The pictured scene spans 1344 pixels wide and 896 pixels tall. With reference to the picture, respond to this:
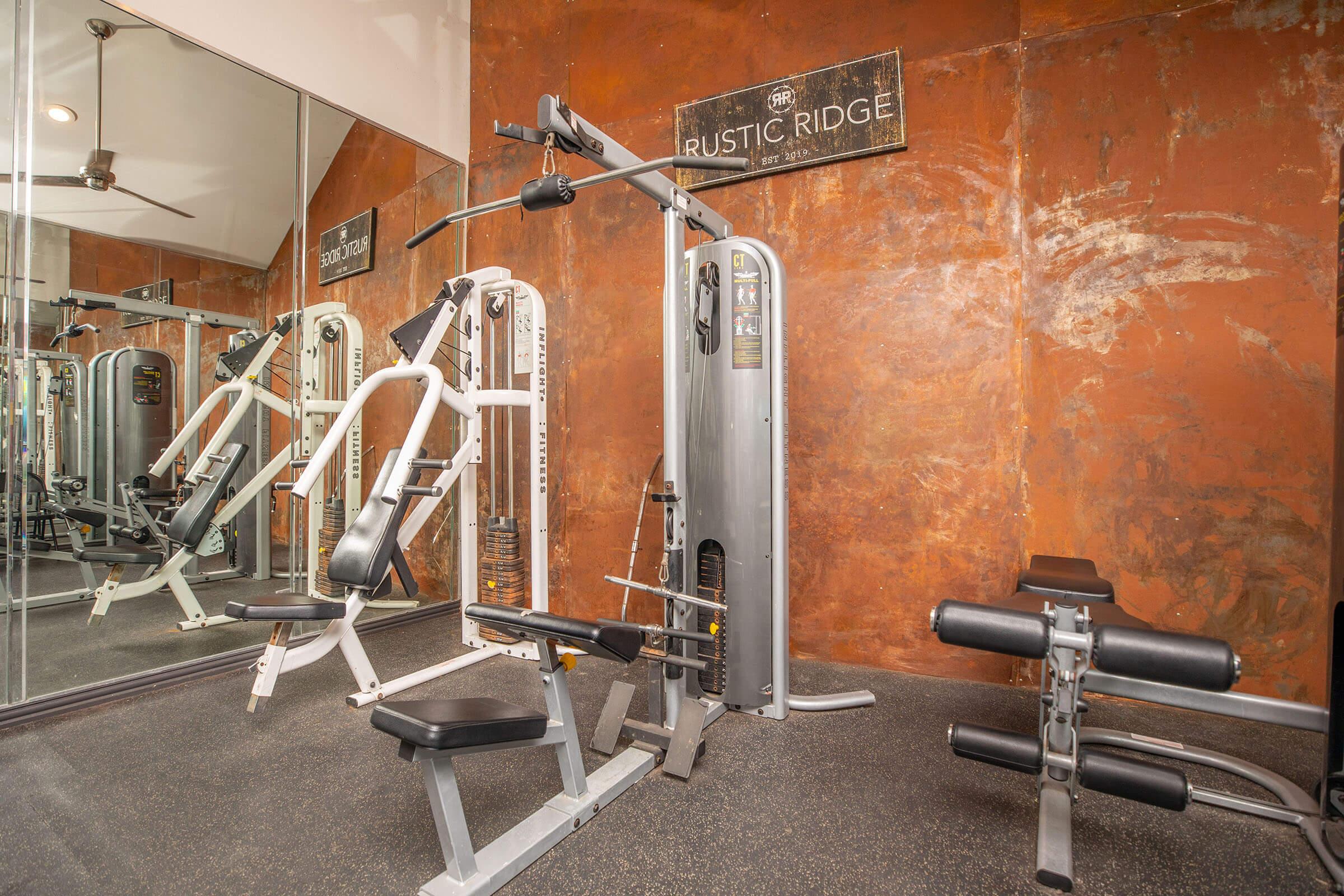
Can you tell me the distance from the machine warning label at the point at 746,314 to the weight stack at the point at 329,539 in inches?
104

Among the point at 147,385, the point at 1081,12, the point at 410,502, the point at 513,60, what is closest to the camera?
the point at 1081,12

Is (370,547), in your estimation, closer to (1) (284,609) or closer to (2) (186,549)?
(1) (284,609)

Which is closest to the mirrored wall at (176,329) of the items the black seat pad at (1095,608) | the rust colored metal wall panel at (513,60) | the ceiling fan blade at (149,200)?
the ceiling fan blade at (149,200)

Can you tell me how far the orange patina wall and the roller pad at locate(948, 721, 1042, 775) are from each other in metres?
1.17

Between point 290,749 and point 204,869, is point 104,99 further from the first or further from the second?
point 204,869

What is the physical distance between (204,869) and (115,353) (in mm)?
2476

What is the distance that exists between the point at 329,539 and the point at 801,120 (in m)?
3.47

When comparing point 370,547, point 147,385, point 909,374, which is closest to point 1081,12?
point 909,374

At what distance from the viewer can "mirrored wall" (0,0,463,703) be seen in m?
2.52

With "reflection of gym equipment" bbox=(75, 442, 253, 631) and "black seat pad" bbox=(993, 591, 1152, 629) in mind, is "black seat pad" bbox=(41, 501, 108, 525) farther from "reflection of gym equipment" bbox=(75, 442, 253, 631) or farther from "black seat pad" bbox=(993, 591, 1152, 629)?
"black seat pad" bbox=(993, 591, 1152, 629)

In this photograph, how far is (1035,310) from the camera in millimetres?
2617

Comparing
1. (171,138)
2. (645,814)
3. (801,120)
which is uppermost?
(801,120)

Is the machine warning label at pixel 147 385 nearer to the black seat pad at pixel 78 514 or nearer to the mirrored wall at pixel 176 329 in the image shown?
the mirrored wall at pixel 176 329

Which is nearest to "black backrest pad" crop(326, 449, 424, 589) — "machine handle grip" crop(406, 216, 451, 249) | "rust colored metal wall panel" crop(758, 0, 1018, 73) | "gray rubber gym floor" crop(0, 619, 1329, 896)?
"gray rubber gym floor" crop(0, 619, 1329, 896)
